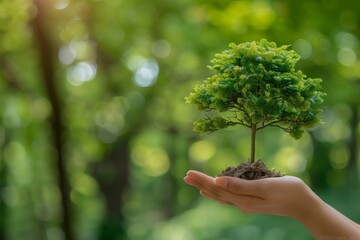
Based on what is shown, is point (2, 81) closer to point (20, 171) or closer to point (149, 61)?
point (149, 61)

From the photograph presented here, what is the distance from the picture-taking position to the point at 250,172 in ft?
4.46

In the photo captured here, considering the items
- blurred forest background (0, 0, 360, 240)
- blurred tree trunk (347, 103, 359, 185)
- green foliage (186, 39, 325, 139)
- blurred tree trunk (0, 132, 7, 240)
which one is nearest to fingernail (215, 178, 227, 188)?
green foliage (186, 39, 325, 139)

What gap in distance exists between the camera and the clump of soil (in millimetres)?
A: 1354

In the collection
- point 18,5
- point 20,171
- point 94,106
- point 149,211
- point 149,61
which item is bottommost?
point 149,211

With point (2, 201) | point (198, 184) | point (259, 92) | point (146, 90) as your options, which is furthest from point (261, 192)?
point (2, 201)

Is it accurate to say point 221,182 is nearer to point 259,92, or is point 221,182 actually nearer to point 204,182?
point 204,182

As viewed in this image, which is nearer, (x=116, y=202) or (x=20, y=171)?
(x=116, y=202)

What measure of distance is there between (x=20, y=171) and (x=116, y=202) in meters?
2.75

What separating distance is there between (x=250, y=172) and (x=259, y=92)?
0.20 metres

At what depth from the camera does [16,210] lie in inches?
308

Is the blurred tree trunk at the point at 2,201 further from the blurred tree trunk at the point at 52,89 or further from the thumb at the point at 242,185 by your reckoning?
the thumb at the point at 242,185

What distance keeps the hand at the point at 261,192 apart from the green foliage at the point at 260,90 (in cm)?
18

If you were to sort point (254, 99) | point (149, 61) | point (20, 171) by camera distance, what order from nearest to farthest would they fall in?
point (254, 99) → point (149, 61) → point (20, 171)

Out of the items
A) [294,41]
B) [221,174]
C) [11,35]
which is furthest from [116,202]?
[221,174]
